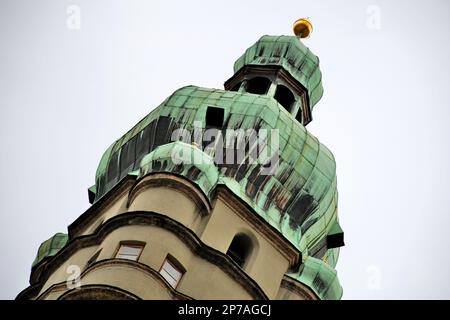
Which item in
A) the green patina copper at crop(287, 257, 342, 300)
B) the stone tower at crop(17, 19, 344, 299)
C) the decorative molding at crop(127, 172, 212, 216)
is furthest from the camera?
the green patina copper at crop(287, 257, 342, 300)

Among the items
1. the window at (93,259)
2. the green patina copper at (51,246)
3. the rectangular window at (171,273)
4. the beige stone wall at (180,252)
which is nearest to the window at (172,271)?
the rectangular window at (171,273)

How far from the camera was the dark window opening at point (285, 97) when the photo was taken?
47.0m

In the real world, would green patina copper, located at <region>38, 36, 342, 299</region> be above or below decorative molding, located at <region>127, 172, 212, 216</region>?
above

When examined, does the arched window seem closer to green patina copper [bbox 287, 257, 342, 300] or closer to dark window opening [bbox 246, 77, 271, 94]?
green patina copper [bbox 287, 257, 342, 300]

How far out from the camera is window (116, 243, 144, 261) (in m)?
36.0

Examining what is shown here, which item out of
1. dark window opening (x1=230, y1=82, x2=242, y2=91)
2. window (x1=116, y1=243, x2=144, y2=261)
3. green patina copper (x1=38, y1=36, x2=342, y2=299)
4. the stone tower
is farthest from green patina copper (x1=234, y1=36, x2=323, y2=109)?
window (x1=116, y1=243, x2=144, y2=261)

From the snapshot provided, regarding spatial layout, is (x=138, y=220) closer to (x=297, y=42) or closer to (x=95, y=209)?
(x=95, y=209)

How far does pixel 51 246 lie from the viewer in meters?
42.3

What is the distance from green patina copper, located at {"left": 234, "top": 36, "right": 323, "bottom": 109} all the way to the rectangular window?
485 inches

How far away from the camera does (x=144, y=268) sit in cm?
3516

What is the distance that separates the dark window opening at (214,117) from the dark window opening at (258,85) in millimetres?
5001

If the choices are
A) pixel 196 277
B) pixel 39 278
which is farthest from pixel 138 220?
pixel 39 278

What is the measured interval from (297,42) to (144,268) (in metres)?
15.2
